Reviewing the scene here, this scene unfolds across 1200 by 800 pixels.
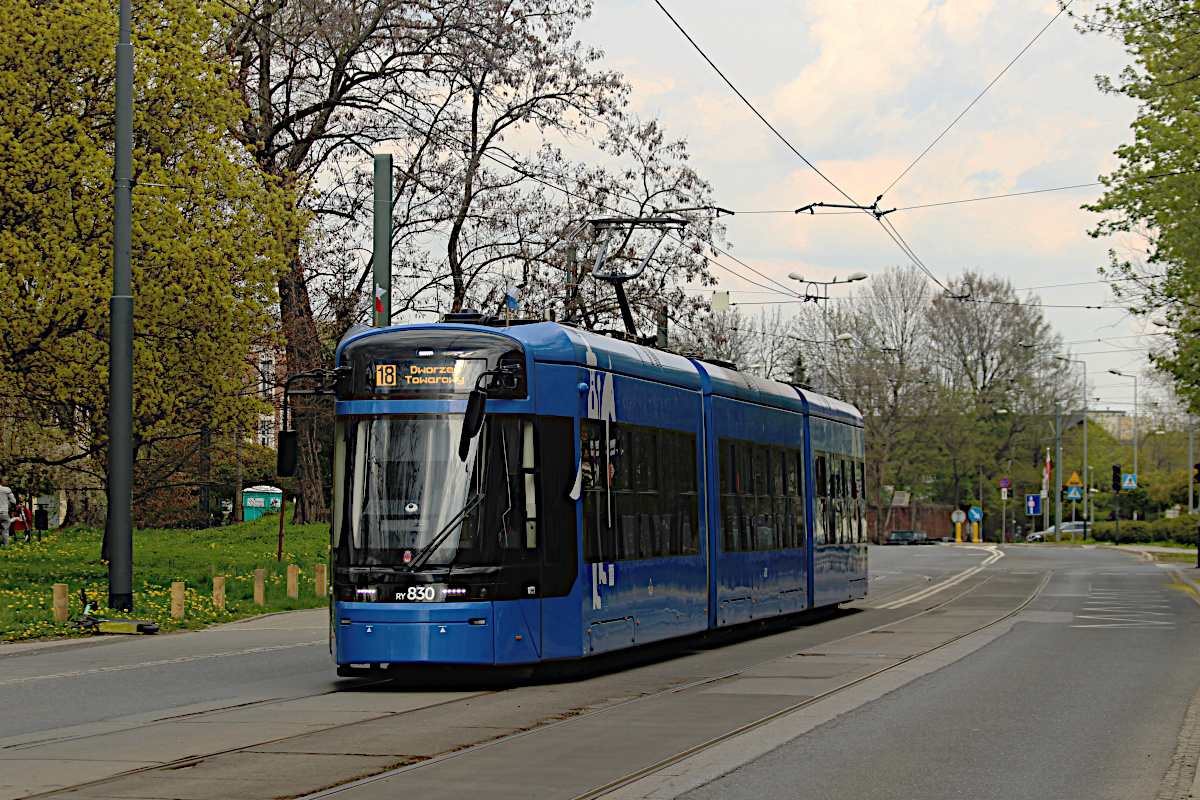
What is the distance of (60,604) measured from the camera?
58.7ft

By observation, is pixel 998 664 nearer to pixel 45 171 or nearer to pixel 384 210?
pixel 384 210

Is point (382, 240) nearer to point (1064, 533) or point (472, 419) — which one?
point (472, 419)

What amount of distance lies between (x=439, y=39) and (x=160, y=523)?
26.8 m

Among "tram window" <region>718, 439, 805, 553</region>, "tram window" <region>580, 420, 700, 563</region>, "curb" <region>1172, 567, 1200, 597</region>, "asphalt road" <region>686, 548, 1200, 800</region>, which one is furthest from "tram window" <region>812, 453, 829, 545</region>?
"curb" <region>1172, 567, 1200, 597</region>

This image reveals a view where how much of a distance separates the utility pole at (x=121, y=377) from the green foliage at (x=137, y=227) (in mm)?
2689

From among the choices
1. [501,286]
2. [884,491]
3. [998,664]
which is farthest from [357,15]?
[884,491]

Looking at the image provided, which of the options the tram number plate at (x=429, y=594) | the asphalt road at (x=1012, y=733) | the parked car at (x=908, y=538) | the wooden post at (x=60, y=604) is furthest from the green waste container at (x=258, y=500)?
the tram number plate at (x=429, y=594)

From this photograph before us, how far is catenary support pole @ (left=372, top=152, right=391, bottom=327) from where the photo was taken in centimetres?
1903

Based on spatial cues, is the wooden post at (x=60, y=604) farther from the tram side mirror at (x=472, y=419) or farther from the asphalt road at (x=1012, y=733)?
the asphalt road at (x=1012, y=733)

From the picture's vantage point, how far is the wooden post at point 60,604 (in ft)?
58.6

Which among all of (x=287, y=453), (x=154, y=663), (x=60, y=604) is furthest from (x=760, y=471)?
(x=60, y=604)

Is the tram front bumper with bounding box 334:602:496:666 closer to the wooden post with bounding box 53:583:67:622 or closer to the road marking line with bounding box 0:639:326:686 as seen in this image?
the road marking line with bounding box 0:639:326:686

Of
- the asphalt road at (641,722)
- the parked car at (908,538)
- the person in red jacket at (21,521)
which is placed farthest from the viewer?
the parked car at (908,538)

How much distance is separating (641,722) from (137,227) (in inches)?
605
